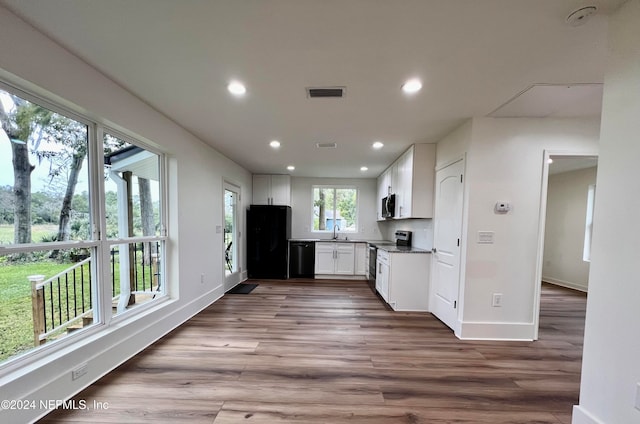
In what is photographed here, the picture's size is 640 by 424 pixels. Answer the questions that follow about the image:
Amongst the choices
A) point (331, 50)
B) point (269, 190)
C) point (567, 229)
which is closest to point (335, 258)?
point (269, 190)

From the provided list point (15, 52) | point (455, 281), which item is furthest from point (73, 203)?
point (455, 281)

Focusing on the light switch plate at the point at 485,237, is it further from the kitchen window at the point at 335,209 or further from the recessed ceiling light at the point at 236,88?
the kitchen window at the point at 335,209

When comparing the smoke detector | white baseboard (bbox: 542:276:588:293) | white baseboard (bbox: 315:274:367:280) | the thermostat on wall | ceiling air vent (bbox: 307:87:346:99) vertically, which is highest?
the smoke detector

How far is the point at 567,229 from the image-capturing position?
5.05 meters

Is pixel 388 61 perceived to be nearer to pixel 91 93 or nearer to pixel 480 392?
pixel 91 93

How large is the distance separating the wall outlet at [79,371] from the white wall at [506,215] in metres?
3.47

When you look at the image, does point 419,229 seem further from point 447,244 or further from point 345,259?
point 345,259

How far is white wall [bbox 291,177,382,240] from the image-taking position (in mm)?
6254

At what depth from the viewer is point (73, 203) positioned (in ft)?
6.10

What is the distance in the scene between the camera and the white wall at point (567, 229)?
4.77m

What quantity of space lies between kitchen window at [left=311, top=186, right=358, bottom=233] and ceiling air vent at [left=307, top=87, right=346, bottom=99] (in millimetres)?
4188

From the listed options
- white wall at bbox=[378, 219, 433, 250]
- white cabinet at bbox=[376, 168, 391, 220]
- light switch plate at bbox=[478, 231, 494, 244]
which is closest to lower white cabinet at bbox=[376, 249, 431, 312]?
white wall at bbox=[378, 219, 433, 250]

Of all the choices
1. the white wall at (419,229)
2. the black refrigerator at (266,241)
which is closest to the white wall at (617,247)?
the white wall at (419,229)

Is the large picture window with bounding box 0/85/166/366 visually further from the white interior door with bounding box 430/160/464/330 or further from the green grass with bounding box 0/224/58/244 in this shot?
the white interior door with bounding box 430/160/464/330
